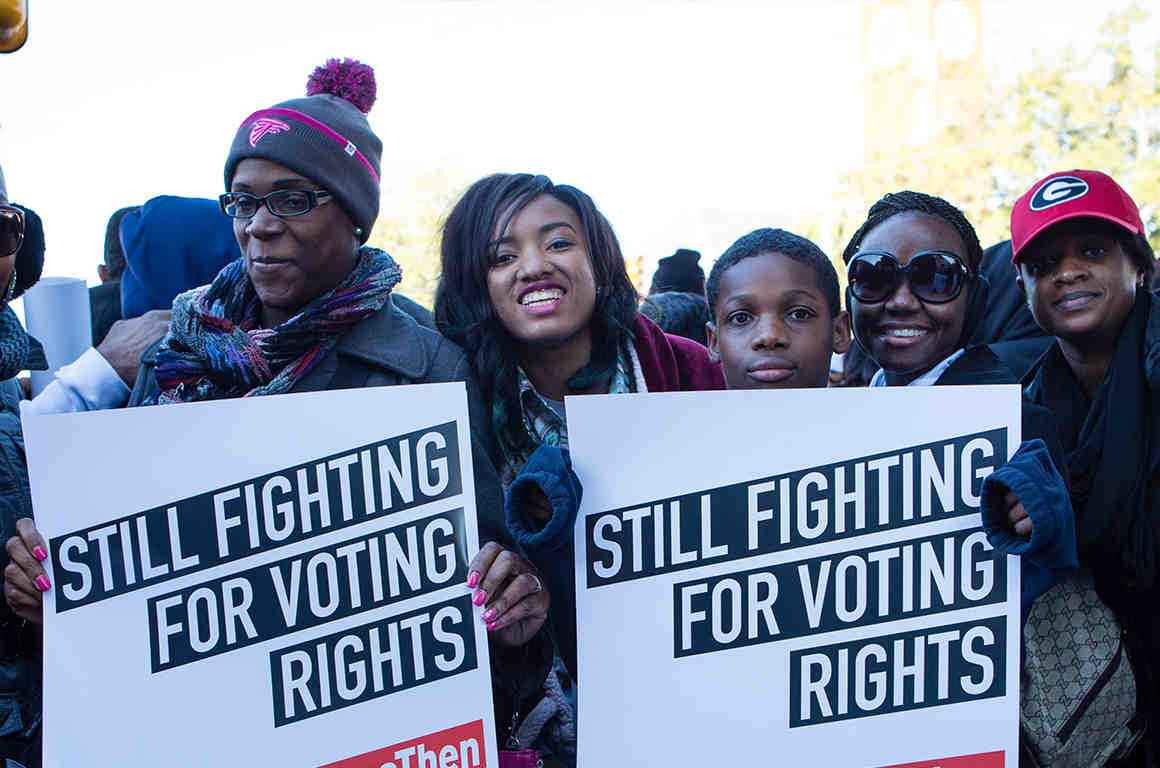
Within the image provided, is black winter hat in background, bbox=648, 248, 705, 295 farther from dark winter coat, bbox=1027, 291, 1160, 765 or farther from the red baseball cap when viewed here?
dark winter coat, bbox=1027, 291, 1160, 765

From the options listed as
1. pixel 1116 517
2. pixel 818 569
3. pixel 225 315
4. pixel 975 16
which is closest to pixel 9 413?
pixel 225 315

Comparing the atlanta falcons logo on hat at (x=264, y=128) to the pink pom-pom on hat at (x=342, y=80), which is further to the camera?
the pink pom-pom on hat at (x=342, y=80)

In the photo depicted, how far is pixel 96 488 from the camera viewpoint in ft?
6.39

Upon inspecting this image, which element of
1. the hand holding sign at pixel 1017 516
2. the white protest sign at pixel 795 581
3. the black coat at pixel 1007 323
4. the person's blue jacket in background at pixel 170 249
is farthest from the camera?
the person's blue jacket in background at pixel 170 249

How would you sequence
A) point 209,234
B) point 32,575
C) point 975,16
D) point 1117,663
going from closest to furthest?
point 32,575 → point 1117,663 → point 209,234 → point 975,16

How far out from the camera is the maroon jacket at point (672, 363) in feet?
8.48

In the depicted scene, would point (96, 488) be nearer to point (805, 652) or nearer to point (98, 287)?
point (805, 652)

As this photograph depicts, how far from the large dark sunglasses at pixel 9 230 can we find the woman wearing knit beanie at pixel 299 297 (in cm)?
33

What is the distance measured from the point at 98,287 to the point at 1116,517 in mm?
3775

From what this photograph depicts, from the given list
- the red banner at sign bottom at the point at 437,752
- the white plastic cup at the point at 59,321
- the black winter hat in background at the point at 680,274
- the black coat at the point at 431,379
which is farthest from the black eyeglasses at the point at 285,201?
the black winter hat in background at the point at 680,274

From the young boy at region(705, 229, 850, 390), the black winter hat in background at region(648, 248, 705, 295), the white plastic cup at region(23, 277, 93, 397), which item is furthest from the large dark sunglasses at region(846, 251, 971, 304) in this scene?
the black winter hat in background at region(648, 248, 705, 295)

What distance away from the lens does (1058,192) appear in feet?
7.95

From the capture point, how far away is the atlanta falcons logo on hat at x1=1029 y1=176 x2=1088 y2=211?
7.86 ft

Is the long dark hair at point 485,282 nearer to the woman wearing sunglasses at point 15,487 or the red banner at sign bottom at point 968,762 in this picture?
the woman wearing sunglasses at point 15,487
